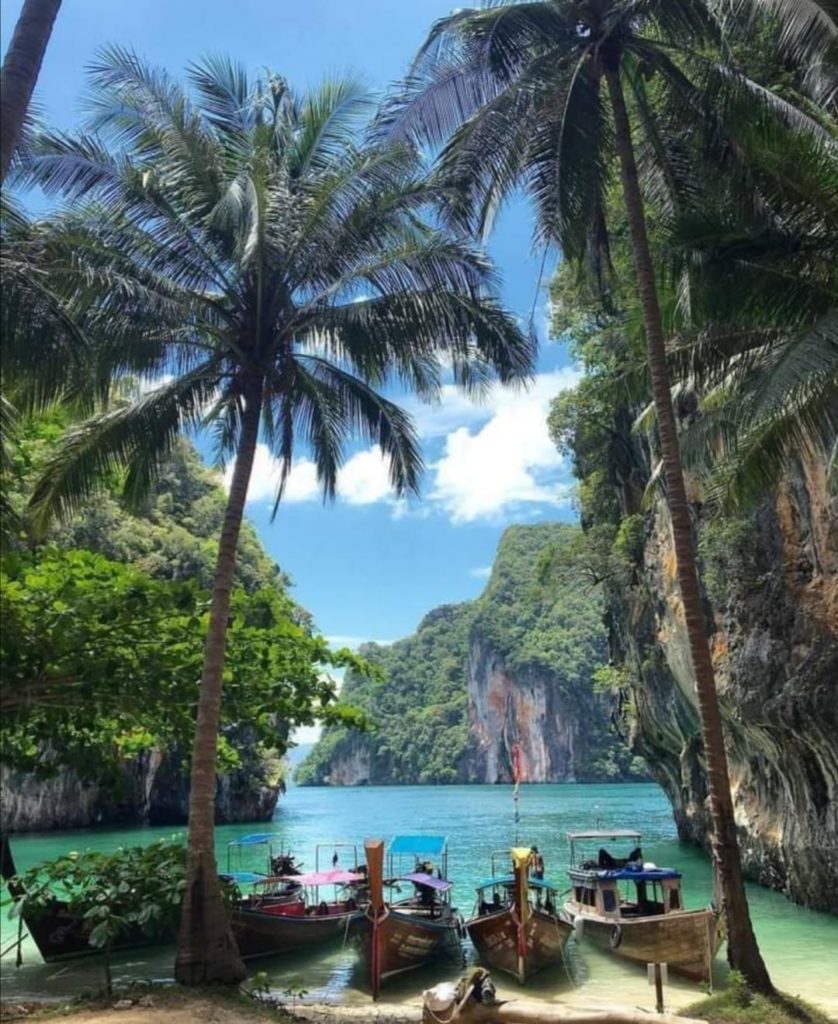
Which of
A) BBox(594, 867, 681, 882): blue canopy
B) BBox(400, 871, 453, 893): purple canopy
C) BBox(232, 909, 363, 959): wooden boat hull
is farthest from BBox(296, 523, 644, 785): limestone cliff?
BBox(232, 909, 363, 959): wooden boat hull

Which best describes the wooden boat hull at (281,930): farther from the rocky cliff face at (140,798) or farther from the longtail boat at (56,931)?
the rocky cliff face at (140,798)

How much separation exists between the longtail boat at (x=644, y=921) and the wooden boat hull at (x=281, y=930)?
156 inches

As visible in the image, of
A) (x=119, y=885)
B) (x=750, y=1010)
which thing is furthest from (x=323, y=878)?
(x=750, y=1010)

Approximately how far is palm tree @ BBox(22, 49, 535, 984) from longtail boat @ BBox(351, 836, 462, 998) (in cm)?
282

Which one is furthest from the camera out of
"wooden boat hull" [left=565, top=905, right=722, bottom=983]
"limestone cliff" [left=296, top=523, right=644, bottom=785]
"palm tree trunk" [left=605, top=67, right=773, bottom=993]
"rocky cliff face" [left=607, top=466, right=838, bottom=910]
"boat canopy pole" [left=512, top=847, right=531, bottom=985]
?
"limestone cliff" [left=296, top=523, right=644, bottom=785]

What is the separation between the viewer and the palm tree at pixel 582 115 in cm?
977

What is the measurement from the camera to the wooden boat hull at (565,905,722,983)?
459 inches

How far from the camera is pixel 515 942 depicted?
39.5 ft

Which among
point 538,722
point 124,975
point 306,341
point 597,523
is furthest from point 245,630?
point 538,722

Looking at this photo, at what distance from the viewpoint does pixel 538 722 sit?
357 feet

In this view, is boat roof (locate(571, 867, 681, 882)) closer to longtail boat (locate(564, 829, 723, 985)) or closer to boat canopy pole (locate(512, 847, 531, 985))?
longtail boat (locate(564, 829, 723, 985))

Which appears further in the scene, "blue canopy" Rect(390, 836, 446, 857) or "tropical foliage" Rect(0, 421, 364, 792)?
"blue canopy" Rect(390, 836, 446, 857)

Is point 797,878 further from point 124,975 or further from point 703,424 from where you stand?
point 124,975

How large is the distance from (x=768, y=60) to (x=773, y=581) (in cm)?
928
